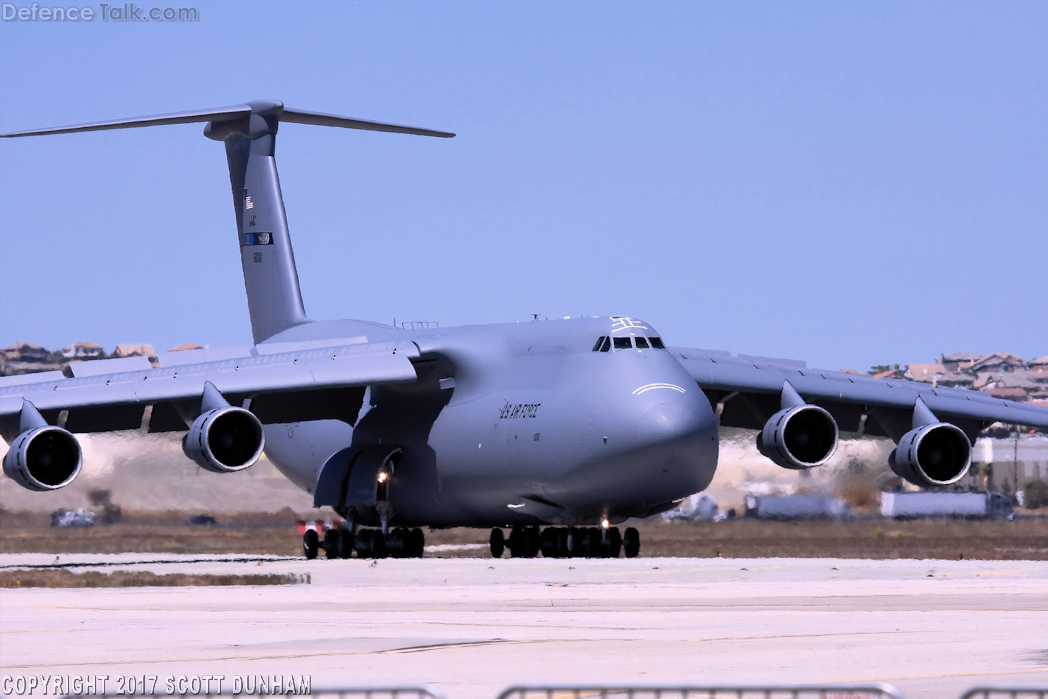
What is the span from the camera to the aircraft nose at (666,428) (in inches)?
1040

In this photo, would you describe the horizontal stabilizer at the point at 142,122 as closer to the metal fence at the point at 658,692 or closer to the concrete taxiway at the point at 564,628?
the concrete taxiway at the point at 564,628

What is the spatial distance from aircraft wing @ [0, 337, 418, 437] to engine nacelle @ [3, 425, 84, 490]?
111cm

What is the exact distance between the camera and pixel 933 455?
96.7ft

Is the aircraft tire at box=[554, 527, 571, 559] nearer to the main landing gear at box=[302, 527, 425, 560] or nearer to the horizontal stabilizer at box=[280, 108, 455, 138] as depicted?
the main landing gear at box=[302, 527, 425, 560]

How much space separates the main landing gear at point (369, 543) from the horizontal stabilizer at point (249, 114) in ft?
28.0

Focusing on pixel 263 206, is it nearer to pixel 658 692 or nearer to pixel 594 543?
pixel 594 543

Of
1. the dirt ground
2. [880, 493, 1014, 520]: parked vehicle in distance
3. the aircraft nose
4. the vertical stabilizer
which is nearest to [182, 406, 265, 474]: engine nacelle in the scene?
the aircraft nose

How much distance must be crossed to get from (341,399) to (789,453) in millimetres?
8602

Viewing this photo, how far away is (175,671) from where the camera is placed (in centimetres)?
1088

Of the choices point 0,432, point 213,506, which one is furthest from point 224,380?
point 213,506

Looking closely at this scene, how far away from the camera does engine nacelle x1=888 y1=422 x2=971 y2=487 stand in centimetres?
2911

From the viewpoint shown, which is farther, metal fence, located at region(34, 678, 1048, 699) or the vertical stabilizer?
the vertical stabilizer

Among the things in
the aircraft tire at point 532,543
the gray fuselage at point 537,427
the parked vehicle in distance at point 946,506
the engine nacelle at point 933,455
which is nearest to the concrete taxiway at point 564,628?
the gray fuselage at point 537,427

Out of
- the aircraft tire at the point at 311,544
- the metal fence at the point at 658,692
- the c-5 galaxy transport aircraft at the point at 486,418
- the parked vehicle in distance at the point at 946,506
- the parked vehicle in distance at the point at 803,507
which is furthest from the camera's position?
the parked vehicle in distance at the point at 946,506
